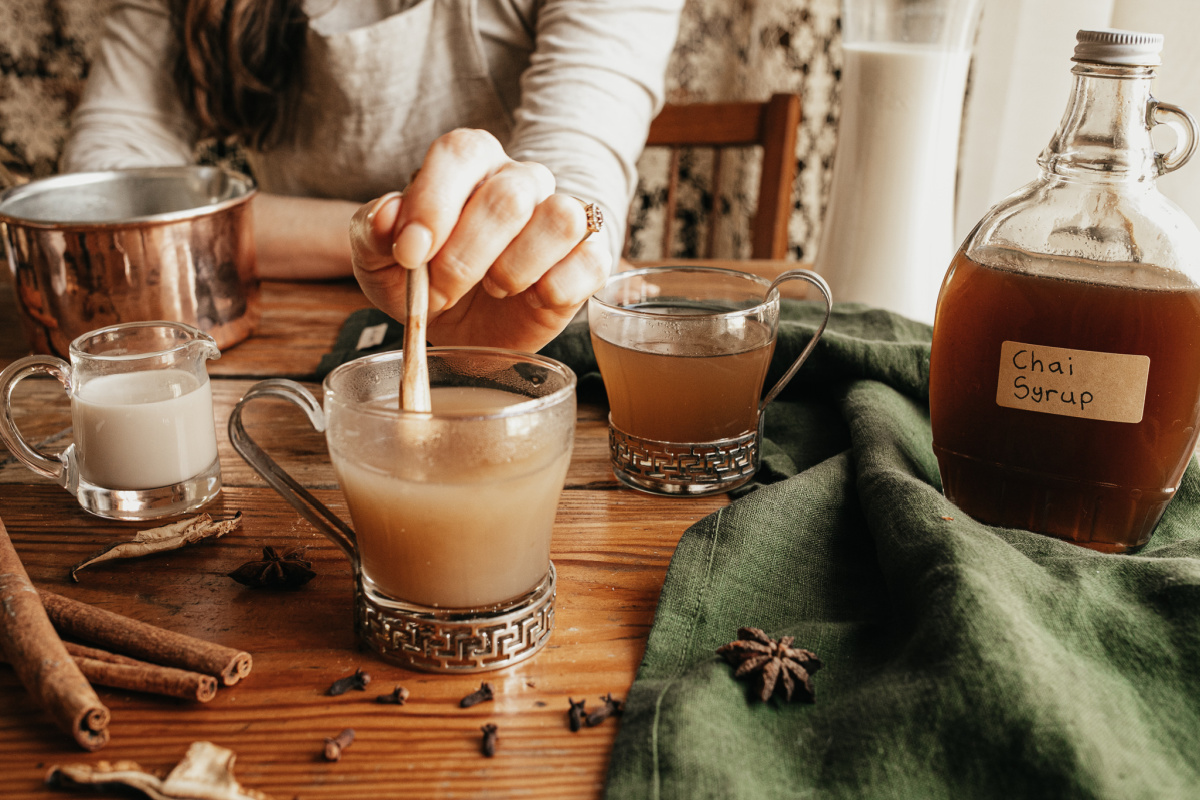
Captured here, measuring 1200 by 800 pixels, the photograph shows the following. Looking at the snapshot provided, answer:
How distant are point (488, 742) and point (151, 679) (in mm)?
234

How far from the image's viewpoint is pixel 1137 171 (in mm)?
738

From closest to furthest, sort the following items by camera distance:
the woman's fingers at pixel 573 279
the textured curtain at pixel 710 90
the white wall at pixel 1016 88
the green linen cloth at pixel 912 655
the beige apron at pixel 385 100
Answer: the green linen cloth at pixel 912 655, the woman's fingers at pixel 573 279, the white wall at pixel 1016 88, the beige apron at pixel 385 100, the textured curtain at pixel 710 90

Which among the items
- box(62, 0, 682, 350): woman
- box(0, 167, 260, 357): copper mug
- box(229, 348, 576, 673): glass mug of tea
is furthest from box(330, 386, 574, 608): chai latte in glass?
box(62, 0, 682, 350): woman

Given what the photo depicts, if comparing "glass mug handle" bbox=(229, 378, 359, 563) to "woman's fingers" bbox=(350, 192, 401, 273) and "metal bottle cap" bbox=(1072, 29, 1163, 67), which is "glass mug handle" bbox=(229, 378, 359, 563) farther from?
"metal bottle cap" bbox=(1072, 29, 1163, 67)

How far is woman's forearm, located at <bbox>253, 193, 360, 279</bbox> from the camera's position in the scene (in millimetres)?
1578

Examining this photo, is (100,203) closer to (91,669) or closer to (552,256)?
(552,256)

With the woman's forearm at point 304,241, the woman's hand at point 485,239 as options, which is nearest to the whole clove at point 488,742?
the woman's hand at point 485,239

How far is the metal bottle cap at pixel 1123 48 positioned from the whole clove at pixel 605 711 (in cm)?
61

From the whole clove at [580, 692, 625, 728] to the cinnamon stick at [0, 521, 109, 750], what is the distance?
0.99ft

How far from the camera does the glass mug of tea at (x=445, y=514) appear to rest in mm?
616

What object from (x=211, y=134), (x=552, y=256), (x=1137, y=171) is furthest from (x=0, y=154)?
(x=1137, y=171)

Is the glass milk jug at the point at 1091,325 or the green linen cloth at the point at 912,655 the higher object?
the glass milk jug at the point at 1091,325

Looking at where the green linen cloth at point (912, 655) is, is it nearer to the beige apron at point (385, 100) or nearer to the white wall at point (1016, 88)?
the white wall at point (1016, 88)

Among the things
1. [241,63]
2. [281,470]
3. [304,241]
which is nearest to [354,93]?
[241,63]
